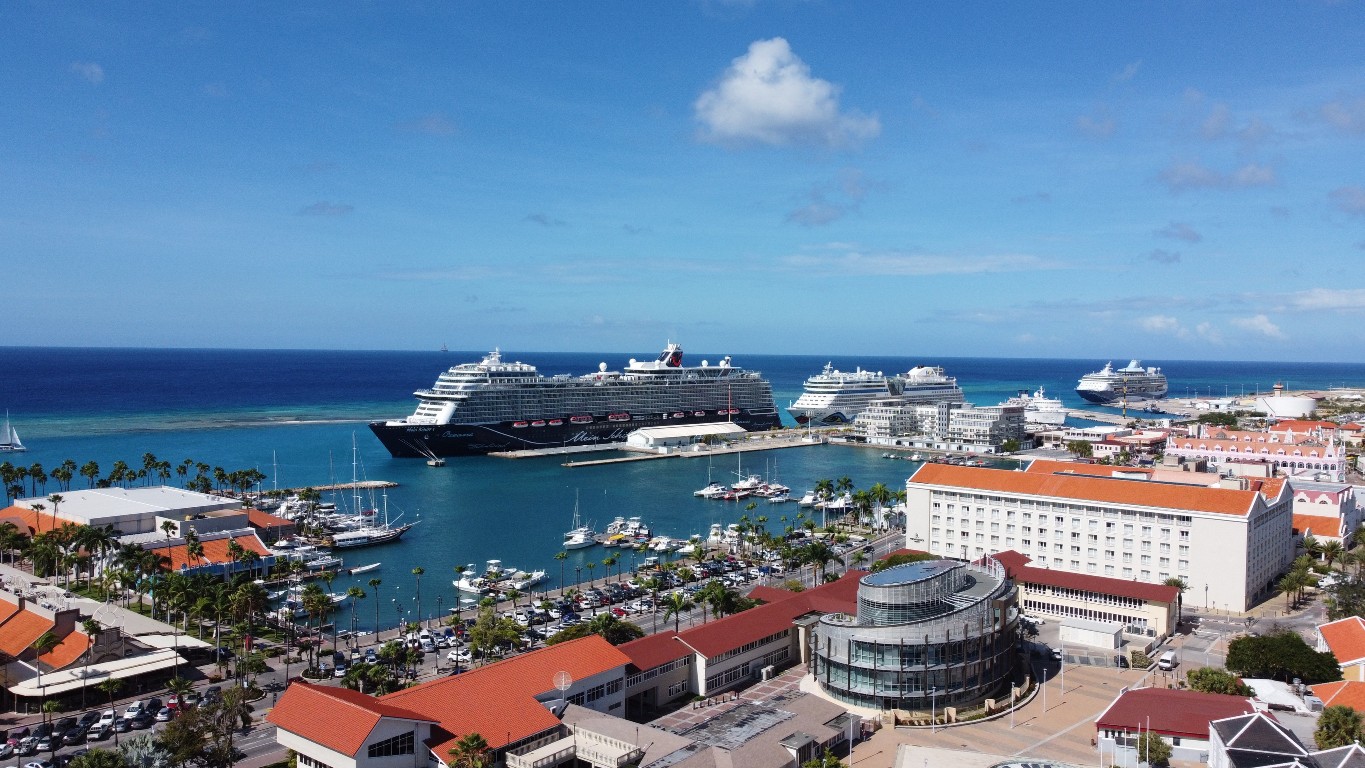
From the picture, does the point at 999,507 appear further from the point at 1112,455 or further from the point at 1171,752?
the point at 1112,455

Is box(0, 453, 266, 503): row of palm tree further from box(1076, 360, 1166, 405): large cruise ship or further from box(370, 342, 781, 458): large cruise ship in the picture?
box(1076, 360, 1166, 405): large cruise ship

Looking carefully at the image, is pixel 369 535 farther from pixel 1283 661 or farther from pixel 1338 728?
pixel 1338 728

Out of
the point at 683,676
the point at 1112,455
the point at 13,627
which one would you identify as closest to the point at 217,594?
the point at 13,627

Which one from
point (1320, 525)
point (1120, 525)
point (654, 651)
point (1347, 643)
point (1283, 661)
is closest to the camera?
point (1283, 661)

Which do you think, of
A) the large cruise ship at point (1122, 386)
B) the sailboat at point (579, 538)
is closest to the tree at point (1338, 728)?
the sailboat at point (579, 538)

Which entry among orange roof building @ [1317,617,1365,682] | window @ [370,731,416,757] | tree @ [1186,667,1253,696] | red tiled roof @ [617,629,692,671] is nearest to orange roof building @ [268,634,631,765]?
window @ [370,731,416,757]

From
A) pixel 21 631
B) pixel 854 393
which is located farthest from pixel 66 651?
pixel 854 393

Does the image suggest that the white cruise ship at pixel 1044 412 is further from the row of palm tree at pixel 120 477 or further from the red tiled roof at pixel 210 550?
the red tiled roof at pixel 210 550
